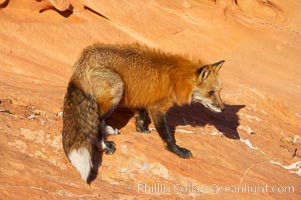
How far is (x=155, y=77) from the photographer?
6.47 meters

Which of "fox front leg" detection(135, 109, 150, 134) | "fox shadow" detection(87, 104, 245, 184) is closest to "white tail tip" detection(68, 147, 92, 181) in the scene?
"fox shadow" detection(87, 104, 245, 184)

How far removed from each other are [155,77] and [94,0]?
602 cm

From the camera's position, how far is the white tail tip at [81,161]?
4926 millimetres

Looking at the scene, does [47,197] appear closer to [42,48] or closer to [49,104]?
[49,104]

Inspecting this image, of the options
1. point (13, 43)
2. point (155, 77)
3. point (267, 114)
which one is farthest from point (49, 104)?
point (267, 114)

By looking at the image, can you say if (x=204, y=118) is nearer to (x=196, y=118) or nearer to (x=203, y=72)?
(x=196, y=118)

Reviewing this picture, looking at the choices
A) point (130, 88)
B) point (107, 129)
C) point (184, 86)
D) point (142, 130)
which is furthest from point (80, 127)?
point (184, 86)

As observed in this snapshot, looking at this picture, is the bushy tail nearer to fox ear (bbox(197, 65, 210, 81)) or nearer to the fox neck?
the fox neck

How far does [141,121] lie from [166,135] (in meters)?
0.70

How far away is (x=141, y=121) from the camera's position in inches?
265

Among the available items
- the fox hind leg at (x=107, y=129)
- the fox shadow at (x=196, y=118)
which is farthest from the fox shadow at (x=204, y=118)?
the fox hind leg at (x=107, y=129)

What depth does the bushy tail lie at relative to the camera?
16.3ft

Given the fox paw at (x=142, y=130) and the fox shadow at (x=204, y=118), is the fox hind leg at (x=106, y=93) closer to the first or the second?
the fox paw at (x=142, y=130)

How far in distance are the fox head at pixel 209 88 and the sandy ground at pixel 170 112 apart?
64cm
